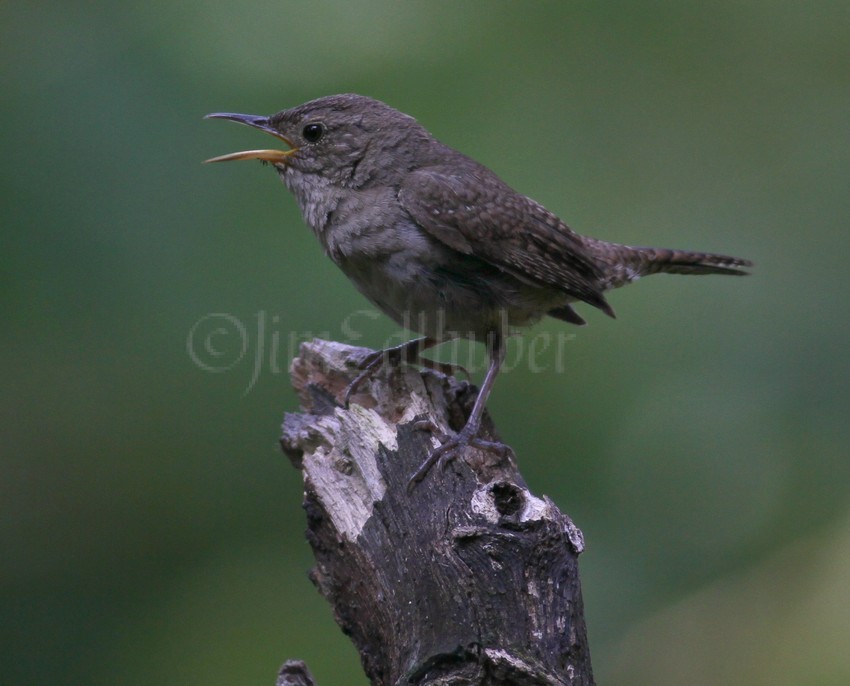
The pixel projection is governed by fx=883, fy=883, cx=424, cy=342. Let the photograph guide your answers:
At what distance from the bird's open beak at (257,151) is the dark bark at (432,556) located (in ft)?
3.77

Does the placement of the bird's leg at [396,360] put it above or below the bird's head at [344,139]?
below

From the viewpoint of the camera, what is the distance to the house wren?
3.52 meters

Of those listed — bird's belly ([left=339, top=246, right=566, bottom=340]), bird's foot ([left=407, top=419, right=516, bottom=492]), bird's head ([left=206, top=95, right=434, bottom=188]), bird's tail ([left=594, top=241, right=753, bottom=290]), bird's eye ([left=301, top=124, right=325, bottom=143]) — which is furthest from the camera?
bird's tail ([left=594, top=241, right=753, bottom=290])

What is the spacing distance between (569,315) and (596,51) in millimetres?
1508

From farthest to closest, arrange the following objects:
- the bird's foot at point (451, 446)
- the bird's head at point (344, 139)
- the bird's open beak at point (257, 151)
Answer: the bird's head at point (344, 139)
the bird's open beak at point (257, 151)
the bird's foot at point (451, 446)

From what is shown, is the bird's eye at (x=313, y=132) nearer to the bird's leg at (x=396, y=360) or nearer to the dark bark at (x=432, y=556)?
the bird's leg at (x=396, y=360)

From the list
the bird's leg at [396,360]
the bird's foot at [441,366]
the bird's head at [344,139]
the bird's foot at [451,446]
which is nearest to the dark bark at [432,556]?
the bird's foot at [451,446]

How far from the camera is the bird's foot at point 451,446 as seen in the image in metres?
2.84

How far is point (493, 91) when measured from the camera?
4.30 m

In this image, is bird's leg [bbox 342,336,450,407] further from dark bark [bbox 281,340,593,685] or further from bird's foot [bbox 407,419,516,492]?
bird's foot [bbox 407,419,516,492]

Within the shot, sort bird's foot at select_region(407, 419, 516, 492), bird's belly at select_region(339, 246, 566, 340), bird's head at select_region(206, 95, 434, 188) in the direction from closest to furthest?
bird's foot at select_region(407, 419, 516, 492) → bird's belly at select_region(339, 246, 566, 340) → bird's head at select_region(206, 95, 434, 188)

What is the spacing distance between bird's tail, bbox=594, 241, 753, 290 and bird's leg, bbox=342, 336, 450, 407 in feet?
2.85

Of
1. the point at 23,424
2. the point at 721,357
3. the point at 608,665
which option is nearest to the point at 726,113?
the point at 721,357

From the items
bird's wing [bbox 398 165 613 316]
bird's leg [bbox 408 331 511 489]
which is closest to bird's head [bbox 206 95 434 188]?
bird's wing [bbox 398 165 613 316]
